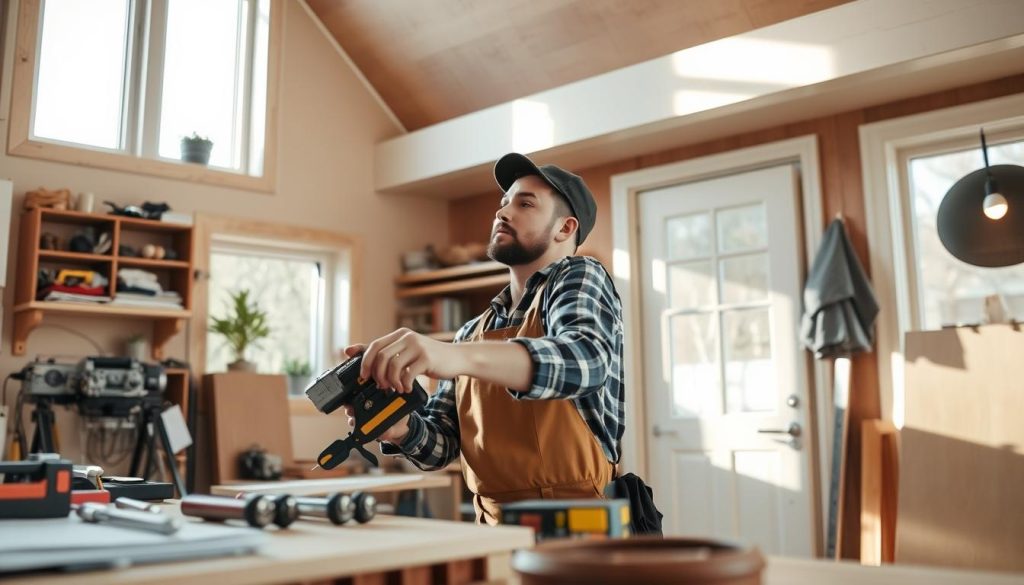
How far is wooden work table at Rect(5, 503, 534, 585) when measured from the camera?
73cm

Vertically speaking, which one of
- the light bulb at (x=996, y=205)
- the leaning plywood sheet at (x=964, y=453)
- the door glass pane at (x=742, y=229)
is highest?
the door glass pane at (x=742, y=229)

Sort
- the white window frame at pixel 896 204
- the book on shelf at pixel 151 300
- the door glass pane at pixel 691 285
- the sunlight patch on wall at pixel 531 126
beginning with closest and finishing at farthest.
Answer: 1. the white window frame at pixel 896 204
2. the book on shelf at pixel 151 300
3. the door glass pane at pixel 691 285
4. the sunlight patch on wall at pixel 531 126

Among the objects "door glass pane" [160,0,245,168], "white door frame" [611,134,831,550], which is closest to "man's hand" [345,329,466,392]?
"white door frame" [611,134,831,550]

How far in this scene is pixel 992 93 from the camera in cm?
364

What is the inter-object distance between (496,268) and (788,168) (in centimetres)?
168

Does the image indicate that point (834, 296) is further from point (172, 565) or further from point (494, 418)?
point (172, 565)

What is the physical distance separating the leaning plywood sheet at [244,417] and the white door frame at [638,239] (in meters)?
1.82

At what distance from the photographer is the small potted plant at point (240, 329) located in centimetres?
465

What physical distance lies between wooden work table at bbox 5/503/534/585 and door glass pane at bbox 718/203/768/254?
11.6ft

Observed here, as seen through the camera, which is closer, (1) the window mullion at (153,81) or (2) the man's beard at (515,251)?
(2) the man's beard at (515,251)

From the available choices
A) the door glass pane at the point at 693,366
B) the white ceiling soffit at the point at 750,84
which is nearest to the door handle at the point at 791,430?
the door glass pane at the point at 693,366

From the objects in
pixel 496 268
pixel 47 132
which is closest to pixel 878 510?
pixel 496 268

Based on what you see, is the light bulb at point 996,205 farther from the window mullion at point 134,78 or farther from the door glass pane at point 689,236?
the window mullion at point 134,78

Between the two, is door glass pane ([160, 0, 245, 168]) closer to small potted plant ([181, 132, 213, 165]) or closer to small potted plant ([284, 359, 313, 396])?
small potted plant ([181, 132, 213, 165])
